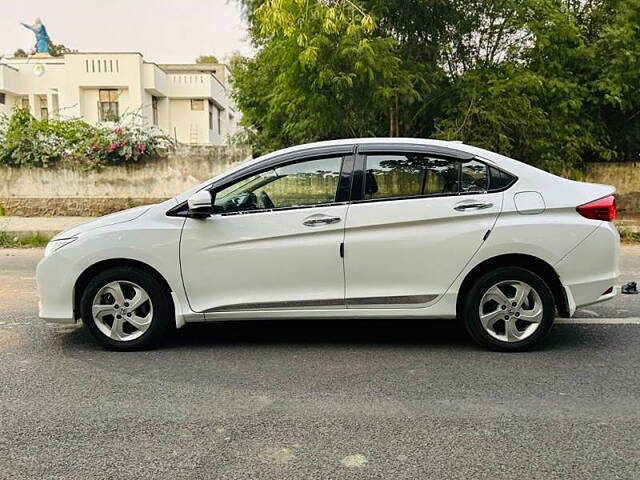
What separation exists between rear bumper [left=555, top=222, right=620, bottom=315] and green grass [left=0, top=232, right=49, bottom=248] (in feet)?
32.1

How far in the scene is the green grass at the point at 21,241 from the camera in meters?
11.5

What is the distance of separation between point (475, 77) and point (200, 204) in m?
10.2

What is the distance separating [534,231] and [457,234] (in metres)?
0.58

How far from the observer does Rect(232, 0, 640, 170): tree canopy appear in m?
12.0

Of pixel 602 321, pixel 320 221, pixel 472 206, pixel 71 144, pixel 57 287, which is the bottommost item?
pixel 602 321

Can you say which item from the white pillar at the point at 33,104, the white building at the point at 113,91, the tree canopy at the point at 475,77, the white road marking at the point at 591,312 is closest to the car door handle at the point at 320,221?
the white road marking at the point at 591,312

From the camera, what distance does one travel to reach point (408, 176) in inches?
191

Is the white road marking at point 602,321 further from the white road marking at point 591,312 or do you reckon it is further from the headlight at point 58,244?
the headlight at point 58,244

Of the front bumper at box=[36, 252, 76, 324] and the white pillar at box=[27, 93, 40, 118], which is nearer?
the front bumper at box=[36, 252, 76, 324]

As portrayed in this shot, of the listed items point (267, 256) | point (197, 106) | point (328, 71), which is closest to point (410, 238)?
point (267, 256)

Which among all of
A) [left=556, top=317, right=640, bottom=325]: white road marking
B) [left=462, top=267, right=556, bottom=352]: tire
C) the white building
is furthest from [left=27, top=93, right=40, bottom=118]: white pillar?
Answer: [left=462, top=267, right=556, bottom=352]: tire

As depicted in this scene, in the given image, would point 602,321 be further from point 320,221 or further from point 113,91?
point 113,91

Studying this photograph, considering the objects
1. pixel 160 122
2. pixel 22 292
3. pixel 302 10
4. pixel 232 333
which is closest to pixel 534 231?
pixel 232 333

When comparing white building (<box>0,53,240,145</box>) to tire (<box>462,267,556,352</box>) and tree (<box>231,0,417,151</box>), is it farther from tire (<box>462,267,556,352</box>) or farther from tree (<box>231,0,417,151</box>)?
tire (<box>462,267,556,352</box>)
